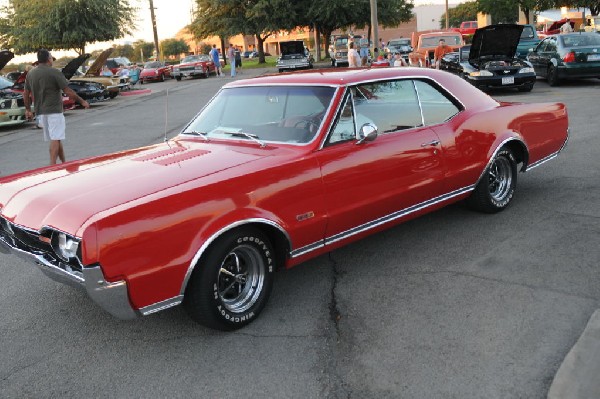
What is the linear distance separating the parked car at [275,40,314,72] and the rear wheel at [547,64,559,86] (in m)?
20.2

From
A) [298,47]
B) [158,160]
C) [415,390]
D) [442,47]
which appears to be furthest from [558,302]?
[298,47]

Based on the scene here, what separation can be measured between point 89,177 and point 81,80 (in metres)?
19.3

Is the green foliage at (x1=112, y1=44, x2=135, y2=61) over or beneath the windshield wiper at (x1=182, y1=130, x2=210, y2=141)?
over

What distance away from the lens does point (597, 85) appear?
53.0ft

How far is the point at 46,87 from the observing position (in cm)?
866

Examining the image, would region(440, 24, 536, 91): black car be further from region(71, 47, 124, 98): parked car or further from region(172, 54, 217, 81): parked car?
region(172, 54, 217, 81): parked car

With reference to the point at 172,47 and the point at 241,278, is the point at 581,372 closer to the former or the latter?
the point at 241,278

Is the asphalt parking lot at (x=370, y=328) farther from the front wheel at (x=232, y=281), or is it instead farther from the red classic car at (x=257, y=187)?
the red classic car at (x=257, y=187)

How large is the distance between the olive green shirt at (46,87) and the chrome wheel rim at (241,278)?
6193 mm

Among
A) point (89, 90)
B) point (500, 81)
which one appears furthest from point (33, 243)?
point (89, 90)

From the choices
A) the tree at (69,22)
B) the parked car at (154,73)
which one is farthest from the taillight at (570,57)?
the parked car at (154,73)

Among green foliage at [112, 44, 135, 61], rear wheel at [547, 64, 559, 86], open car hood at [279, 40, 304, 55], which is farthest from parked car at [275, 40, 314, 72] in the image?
green foliage at [112, 44, 135, 61]

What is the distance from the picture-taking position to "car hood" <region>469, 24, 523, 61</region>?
47.0 feet

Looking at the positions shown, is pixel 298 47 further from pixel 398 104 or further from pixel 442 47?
pixel 398 104
